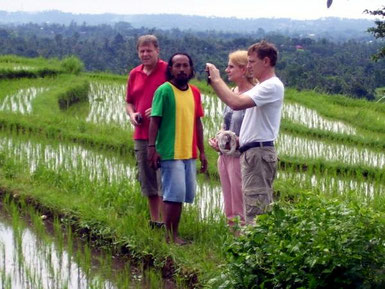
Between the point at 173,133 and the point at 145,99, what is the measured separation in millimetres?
367

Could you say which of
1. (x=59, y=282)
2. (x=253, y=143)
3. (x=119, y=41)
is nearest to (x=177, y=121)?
(x=253, y=143)

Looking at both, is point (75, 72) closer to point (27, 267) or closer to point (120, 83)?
point (120, 83)

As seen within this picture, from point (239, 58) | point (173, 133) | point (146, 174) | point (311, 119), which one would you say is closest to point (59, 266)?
point (146, 174)

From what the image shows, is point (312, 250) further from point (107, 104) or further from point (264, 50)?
point (107, 104)

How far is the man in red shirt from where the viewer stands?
4.89 meters

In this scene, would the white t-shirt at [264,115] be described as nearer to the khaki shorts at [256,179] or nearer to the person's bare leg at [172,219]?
the khaki shorts at [256,179]

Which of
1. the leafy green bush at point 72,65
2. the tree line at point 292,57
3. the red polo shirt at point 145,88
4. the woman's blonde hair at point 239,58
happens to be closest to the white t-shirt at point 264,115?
the woman's blonde hair at point 239,58

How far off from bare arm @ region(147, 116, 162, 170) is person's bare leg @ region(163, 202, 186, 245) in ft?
Answer: 0.86

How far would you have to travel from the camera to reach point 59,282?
4.43 metres

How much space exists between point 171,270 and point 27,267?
0.88 m

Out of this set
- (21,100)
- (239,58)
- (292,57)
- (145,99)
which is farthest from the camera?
(292,57)

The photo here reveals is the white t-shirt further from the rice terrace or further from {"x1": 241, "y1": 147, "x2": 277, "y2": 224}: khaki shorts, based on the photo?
the rice terrace

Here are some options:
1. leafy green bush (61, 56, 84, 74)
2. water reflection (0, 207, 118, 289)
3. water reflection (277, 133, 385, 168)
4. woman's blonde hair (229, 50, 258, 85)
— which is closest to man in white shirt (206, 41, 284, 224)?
woman's blonde hair (229, 50, 258, 85)

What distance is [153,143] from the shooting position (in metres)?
4.71
